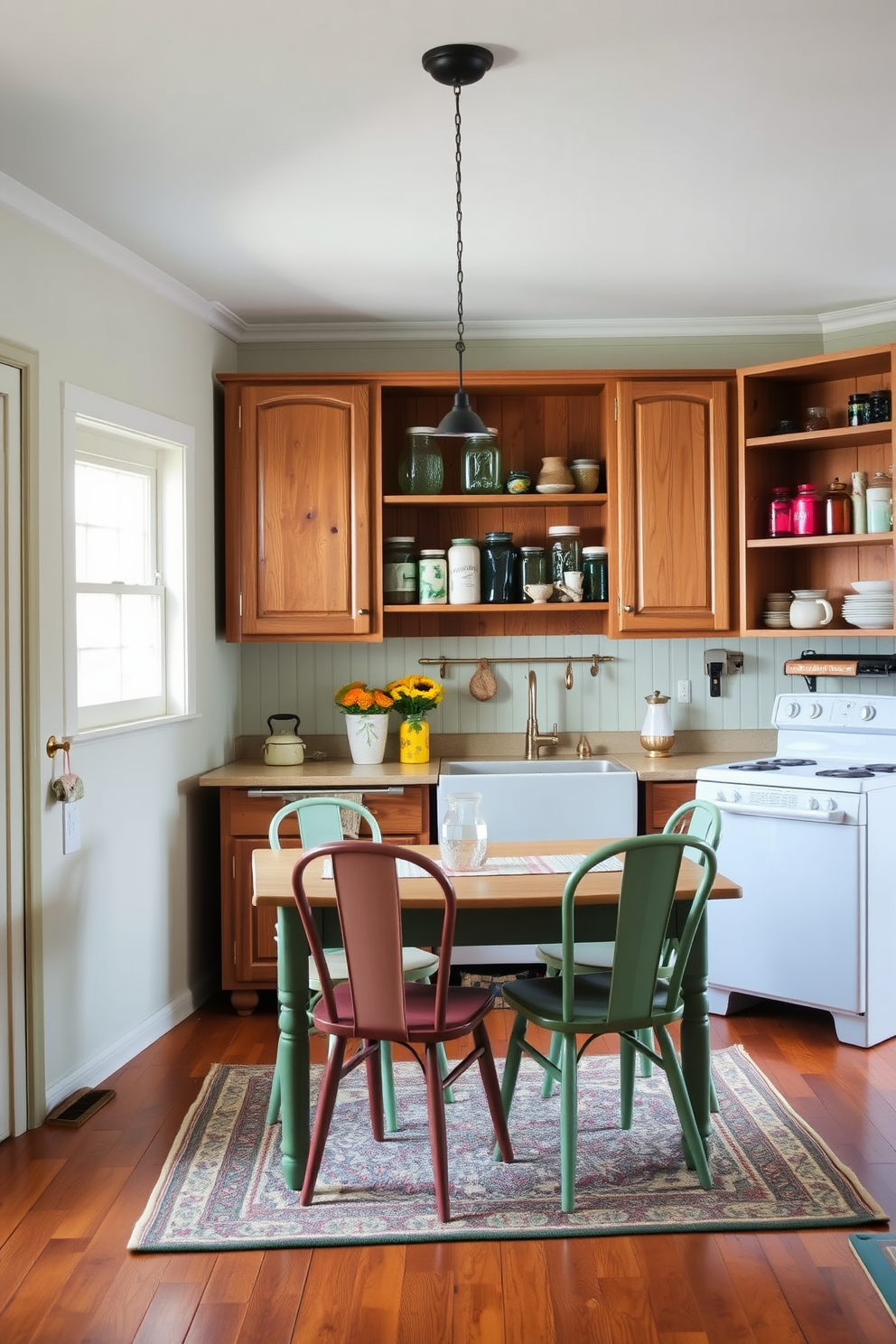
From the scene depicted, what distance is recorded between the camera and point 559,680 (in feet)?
15.7

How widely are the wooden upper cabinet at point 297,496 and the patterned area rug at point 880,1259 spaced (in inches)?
104

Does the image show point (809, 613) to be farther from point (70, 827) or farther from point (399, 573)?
point (70, 827)

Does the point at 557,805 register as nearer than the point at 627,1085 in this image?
No

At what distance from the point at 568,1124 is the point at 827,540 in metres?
2.47

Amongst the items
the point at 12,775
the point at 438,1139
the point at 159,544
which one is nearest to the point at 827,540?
the point at 159,544

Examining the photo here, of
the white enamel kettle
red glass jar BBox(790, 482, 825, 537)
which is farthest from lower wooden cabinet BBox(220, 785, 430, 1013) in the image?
red glass jar BBox(790, 482, 825, 537)

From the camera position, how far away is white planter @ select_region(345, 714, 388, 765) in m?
4.44

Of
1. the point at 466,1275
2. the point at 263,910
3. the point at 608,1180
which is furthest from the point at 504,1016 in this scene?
the point at 466,1275

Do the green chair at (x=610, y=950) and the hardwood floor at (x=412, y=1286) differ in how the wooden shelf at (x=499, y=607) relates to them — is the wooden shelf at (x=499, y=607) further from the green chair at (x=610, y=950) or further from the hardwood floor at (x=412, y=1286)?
the hardwood floor at (x=412, y=1286)

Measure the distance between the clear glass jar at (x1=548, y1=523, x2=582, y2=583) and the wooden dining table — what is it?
1.78 metres

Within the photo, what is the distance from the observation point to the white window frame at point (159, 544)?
3355mm

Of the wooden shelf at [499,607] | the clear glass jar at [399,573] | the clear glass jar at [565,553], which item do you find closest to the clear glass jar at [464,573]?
the wooden shelf at [499,607]

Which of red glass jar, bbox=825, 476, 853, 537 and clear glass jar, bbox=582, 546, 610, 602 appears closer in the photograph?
red glass jar, bbox=825, 476, 853, 537

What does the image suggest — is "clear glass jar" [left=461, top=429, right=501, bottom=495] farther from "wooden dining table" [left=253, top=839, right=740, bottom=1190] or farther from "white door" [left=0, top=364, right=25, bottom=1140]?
"wooden dining table" [left=253, top=839, right=740, bottom=1190]
